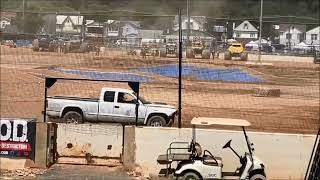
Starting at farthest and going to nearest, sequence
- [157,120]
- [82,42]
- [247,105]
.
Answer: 1. [82,42]
2. [247,105]
3. [157,120]

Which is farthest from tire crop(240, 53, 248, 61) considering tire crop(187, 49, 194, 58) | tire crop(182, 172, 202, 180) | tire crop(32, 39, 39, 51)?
tire crop(182, 172, 202, 180)

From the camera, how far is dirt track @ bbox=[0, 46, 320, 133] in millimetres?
22562

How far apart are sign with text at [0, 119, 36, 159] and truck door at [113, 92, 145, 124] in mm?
4907

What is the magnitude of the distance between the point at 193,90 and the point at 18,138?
55.8 feet

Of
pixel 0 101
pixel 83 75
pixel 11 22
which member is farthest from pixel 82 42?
pixel 0 101

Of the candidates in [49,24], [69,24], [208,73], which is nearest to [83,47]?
[208,73]

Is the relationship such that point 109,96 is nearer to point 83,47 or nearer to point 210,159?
point 210,159

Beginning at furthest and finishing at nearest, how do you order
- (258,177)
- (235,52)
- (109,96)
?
1. (235,52)
2. (109,96)
3. (258,177)

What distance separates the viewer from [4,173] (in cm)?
1498

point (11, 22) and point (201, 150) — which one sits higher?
point (11, 22)

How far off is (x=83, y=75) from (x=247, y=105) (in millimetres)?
10707

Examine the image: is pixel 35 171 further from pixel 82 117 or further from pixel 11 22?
pixel 11 22

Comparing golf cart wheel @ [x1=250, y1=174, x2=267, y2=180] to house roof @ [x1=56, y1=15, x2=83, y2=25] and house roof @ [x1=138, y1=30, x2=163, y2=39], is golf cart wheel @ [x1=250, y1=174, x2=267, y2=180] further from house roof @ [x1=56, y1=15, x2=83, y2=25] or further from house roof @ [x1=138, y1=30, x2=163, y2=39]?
house roof @ [x1=56, y1=15, x2=83, y2=25]

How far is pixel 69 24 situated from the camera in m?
67.1
